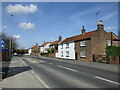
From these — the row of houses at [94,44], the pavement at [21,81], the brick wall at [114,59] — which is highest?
the row of houses at [94,44]

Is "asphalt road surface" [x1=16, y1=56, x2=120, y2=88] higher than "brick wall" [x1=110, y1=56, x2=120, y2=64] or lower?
lower

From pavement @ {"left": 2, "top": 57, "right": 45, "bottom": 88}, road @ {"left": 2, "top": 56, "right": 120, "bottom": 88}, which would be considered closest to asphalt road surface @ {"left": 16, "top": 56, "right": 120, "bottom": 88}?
road @ {"left": 2, "top": 56, "right": 120, "bottom": 88}

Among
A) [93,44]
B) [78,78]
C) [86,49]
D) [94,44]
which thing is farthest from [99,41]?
[78,78]

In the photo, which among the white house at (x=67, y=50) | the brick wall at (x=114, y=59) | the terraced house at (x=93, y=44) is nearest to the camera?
the brick wall at (x=114, y=59)

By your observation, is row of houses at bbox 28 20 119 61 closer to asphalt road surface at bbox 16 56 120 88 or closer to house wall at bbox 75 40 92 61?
house wall at bbox 75 40 92 61

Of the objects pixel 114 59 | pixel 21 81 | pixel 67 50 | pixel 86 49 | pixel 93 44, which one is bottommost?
pixel 21 81

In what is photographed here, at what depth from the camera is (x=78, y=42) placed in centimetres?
3794

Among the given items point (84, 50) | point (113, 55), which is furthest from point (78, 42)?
point (113, 55)

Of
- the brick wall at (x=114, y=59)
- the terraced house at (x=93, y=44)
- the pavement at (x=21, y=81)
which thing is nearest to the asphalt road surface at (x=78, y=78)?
the pavement at (x=21, y=81)

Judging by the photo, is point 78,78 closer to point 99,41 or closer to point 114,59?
point 114,59

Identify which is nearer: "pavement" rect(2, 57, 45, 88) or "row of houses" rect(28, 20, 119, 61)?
"pavement" rect(2, 57, 45, 88)

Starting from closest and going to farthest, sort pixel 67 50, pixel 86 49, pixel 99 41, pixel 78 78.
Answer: pixel 78 78 < pixel 99 41 < pixel 86 49 < pixel 67 50

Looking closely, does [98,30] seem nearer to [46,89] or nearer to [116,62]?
[116,62]

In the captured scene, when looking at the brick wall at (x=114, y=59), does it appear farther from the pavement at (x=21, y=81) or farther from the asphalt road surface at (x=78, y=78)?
the pavement at (x=21, y=81)
